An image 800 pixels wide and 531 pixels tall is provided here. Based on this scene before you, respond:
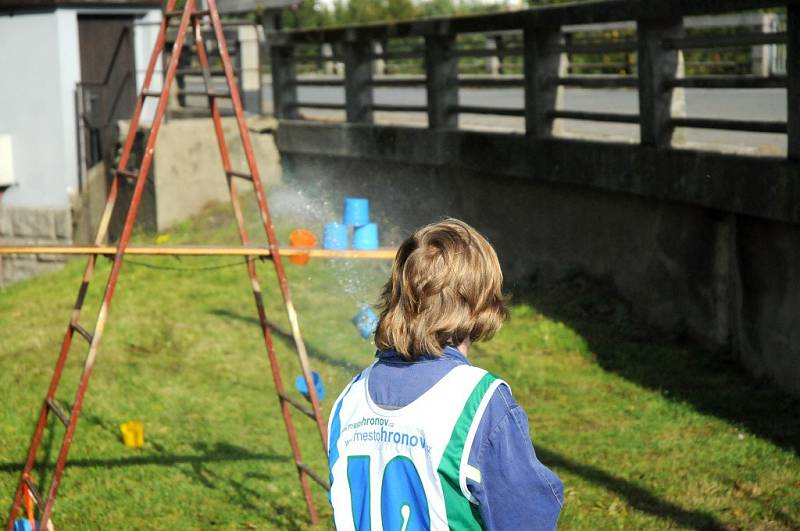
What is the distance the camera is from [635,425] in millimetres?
6484

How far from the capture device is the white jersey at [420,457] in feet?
8.40

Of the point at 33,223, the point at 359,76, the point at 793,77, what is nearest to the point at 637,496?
the point at 793,77

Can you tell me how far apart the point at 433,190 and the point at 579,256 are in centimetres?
236

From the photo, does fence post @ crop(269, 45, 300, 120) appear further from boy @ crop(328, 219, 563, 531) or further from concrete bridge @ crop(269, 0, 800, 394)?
boy @ crop(328, 219, 563, 531)

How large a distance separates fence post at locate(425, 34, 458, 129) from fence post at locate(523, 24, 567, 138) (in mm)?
1472

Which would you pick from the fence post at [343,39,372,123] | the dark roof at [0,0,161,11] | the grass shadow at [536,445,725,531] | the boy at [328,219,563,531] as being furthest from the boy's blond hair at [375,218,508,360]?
the dark roof at [0,0,161,11]

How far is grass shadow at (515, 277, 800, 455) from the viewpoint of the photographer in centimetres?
645

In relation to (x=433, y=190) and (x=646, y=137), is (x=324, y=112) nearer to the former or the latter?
(x=433, y=190)

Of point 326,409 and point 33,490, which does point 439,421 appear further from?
point 326,409

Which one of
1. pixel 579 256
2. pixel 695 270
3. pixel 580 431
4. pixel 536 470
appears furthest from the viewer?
pixel 579 256

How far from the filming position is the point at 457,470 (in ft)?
8.38

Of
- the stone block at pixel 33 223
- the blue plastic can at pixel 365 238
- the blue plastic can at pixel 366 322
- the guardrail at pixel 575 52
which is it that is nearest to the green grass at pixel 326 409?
the blue plastic can at pixel 366 322

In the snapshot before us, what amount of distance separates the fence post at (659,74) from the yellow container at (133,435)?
3782 mm

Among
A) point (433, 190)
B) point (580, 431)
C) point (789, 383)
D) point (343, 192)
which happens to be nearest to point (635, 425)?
point (580, 431)
